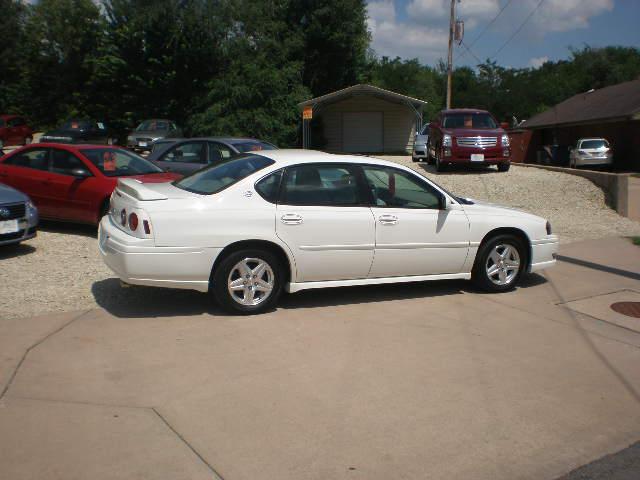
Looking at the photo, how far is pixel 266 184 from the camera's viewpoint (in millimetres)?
6445

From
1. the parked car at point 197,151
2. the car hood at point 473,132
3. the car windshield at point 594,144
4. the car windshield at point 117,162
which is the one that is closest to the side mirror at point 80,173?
the car windshield at point 117,162

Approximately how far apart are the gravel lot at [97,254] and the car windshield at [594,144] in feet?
43.1

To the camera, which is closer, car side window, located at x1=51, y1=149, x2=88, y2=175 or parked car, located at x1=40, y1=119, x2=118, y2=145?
car side window, located at x1=51, y1=149, x2=88, y2=175

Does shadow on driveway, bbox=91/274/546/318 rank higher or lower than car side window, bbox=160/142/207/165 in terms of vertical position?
lower

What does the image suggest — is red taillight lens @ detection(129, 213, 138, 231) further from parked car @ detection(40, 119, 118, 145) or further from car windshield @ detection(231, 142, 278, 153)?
parked car @ detection(40, 119, 118, 145)

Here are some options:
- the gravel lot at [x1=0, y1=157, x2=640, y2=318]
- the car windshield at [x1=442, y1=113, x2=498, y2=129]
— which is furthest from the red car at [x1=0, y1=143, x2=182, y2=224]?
the car windshield at [x1=442, y1=113, x2=498, y2=129]

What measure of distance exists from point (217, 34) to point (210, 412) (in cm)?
3444

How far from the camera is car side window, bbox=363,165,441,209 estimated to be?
22.7 ft

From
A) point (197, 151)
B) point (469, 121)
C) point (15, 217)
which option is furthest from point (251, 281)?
point (469, 121)

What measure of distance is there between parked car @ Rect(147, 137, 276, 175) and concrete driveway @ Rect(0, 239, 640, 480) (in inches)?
219

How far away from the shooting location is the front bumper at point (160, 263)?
19.5 feet

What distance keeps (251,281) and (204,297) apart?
3.20ft

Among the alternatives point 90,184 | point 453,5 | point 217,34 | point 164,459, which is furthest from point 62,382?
point 217,34

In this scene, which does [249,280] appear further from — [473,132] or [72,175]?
[473,132]
